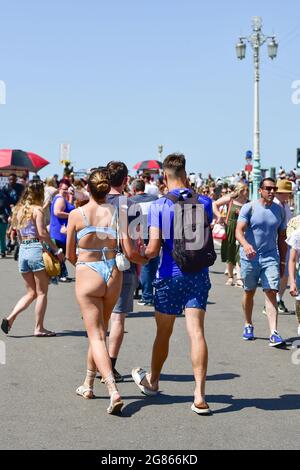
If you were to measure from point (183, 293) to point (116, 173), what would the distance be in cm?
129

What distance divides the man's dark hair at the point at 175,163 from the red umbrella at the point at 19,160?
19367 millimetres

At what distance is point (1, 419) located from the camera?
229 inches

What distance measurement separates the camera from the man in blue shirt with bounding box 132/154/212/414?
20.0 feet

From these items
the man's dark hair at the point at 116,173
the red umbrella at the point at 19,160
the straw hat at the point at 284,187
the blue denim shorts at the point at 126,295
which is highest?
the red umbrella at the point at 19,160

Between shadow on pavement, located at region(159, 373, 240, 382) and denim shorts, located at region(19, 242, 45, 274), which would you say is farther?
denim shorts, located at region(19, 242, 45, 274)

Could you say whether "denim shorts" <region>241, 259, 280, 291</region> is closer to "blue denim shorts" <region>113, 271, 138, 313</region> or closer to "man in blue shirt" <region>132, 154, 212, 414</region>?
"blue denim shorts" <region>113, 271, 138, 313</region>

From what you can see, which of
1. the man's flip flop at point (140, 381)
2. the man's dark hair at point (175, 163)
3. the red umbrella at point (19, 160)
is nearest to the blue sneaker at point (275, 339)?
the man's flip flop at point (140, 381)

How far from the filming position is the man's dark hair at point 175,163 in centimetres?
627

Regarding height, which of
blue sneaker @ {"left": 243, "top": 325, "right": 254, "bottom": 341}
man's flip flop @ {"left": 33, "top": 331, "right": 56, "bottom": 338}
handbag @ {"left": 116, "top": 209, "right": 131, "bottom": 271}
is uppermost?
handbag @ {"left": 116, "top": 209, "right": 131, "bottom": 271}

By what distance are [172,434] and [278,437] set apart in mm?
690

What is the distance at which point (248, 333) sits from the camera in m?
9.16

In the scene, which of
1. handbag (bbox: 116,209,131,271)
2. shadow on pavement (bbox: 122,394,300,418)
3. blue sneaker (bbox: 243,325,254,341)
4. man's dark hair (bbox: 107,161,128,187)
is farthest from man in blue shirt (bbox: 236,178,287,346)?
handbag (bbox: 116,209,131,271)

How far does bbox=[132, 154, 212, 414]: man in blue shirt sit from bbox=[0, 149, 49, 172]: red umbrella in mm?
19406

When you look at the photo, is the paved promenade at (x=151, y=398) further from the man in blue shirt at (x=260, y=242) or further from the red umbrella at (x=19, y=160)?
the red umbrella at (x=19, y=160)
